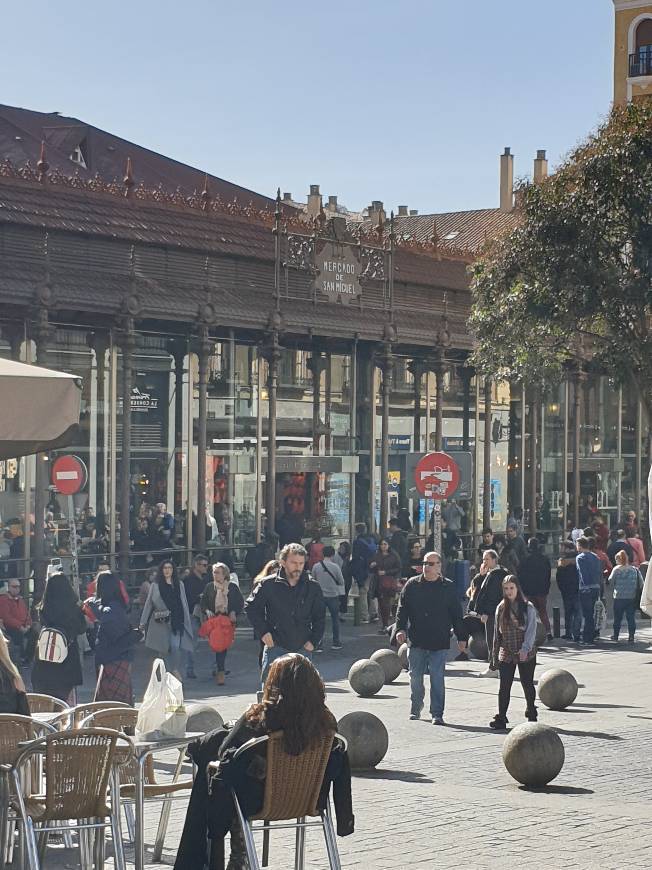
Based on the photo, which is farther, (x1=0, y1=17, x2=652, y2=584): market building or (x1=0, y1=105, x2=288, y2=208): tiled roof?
(x1=0, y1=105, x2=288, y2=208): tiled roof

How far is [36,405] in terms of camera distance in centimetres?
799

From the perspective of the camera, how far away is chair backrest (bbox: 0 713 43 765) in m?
8.35

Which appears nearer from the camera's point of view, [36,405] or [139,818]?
[36,405]

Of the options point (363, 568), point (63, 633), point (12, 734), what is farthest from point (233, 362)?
point (12, 734)

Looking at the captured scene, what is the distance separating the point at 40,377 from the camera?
7.99 m

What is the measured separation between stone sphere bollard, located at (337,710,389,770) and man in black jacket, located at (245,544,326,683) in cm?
106

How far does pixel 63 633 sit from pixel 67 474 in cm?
1167

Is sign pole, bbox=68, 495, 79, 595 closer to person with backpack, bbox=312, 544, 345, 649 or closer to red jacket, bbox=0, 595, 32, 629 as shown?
person with backpack, bbox=312, 544, 345, 649

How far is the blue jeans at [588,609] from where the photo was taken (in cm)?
2441

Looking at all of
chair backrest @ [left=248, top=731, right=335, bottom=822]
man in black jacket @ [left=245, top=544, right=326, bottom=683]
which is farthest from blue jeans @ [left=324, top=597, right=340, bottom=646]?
chair backrest @ [left=248, top=731, right=335, bottom=822]

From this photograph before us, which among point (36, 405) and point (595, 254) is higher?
point (595, 254)

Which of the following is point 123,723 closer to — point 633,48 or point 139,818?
point 139,818

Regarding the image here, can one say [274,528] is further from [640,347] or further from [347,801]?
[347,801]

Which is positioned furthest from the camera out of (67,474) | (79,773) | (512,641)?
(67,474)
